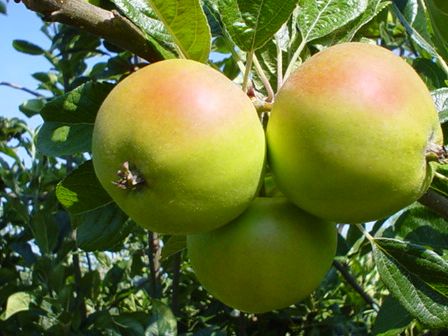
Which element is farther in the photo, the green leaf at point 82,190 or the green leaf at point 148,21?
the green leaf at point 82,190

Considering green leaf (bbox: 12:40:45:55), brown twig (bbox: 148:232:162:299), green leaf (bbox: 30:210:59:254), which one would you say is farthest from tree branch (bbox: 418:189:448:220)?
green leaf (bbox: 12:40:45:55)

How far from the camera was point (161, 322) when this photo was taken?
59.8 inches

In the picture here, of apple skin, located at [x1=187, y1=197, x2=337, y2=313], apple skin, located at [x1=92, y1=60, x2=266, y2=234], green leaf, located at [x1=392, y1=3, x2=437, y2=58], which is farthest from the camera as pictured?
green leaf, located at [x1=392, y1=3, x2=437, y2=58]

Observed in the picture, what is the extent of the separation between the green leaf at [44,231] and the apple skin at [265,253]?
1.14m

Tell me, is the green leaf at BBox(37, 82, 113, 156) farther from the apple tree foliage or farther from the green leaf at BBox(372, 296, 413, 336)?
the green leaf at BBox(372, 296, 413, 336)

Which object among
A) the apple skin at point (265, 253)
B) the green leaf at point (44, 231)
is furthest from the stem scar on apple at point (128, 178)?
the green leaf at point (44, 231)

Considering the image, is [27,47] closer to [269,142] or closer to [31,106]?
[31,106]

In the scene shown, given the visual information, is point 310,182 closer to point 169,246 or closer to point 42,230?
point 169,246

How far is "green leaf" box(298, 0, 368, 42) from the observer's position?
3.13ft

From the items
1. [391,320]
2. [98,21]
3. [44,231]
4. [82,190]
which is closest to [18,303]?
[44,231]

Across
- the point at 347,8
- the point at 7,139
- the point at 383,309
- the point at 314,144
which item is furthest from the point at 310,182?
the point at 7,139

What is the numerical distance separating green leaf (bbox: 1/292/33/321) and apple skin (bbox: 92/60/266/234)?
122 centimetres

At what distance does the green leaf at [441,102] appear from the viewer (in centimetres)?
102

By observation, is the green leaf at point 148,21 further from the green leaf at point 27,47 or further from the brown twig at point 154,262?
the green leaf at point 27,47
